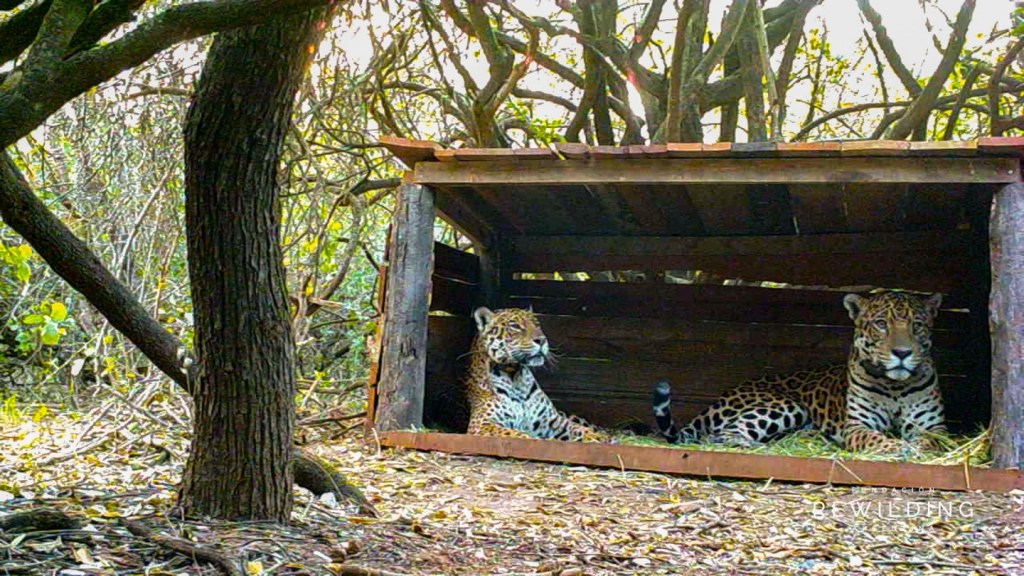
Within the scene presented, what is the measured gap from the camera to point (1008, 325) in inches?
228

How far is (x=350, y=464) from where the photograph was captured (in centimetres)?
594

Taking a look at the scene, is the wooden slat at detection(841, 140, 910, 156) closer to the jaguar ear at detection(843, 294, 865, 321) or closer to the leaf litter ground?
the jaguar ear at detection(843, 294, 865, 321)

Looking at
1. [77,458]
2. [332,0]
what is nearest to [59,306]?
[77,458]

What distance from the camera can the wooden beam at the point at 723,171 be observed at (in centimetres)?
595

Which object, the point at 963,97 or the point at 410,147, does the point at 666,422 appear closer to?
the point at 410,147

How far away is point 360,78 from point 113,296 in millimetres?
5181

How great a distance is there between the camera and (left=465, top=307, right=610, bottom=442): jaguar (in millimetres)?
7480

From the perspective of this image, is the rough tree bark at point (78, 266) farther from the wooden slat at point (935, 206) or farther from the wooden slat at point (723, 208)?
the wooden slat at point (935, 206)

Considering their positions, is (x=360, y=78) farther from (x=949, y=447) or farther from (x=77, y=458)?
(x=949, y=447)

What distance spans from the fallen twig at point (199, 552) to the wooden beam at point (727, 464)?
325 cm

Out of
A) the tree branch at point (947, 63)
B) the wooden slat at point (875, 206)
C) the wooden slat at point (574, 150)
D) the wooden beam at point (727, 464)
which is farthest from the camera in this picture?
the tree branch at point (947, 63)

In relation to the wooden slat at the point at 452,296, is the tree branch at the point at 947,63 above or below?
above

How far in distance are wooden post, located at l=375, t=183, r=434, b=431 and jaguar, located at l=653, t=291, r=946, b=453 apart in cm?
191

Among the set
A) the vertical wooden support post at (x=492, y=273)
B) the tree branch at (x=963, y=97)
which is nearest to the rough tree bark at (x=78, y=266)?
the vertical wooden support post at (x=492, y=273)
